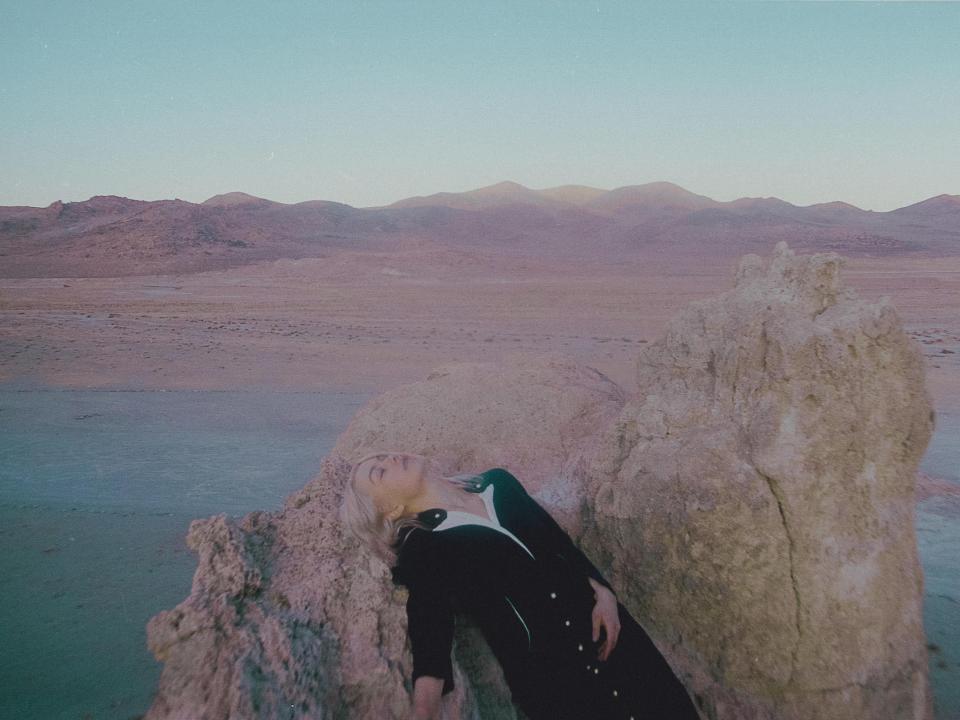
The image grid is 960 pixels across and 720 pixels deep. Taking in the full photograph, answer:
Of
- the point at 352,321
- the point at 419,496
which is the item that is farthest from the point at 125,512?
the point at 352,321

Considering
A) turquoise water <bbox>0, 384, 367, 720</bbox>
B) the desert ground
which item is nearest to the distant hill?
the desert ground

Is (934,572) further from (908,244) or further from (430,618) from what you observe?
(908,244)

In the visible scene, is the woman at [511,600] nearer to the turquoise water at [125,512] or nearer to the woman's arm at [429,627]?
the woman's arm at [429,627]

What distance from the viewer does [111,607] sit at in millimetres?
3889

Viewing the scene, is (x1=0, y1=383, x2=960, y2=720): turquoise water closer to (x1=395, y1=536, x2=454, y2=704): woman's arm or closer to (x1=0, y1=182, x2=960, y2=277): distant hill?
(x1=395, y1=536, x2=454, y2=704): woman's arm

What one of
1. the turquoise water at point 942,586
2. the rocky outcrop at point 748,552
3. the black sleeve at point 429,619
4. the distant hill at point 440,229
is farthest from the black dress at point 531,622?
the distant hill at point 440,229

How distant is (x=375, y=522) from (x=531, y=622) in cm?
50

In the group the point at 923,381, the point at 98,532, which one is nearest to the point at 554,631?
the point at 923,381

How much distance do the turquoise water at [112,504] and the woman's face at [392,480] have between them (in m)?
1.51

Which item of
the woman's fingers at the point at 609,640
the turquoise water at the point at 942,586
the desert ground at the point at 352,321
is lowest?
the desert ground at the point at 352,321

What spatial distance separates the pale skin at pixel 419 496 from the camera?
2.25m

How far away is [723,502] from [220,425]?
6.20 meters

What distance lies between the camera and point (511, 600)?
7.35 feet

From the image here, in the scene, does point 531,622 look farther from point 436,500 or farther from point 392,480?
point 392,480
